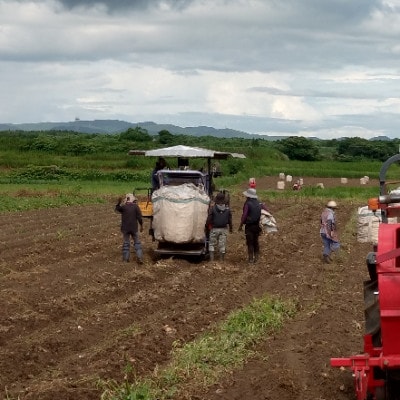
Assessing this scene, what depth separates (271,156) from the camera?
66812 millimetres

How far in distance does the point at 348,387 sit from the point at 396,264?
2135 millimetres

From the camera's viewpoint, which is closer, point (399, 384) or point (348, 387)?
point (399, 384)

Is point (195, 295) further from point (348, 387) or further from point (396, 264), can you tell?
point (396, 264)

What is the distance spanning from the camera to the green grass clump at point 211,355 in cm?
766

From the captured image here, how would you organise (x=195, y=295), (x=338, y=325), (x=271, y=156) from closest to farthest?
1. (x=338, y=325)
2. (x=195, y=295)
3. (x=271, y=156)

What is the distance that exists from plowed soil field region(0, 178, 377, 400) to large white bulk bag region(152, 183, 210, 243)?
0.60 metres

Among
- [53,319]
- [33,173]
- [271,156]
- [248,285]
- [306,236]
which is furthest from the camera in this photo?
[271,156]

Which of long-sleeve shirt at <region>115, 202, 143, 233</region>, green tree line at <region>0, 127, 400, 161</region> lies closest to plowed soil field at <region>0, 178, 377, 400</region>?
long-sleeve shirt at <region>115, 202, 143, 233</region>

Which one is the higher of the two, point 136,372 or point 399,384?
point 399,384

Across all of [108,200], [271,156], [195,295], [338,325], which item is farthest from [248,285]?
[271,156]

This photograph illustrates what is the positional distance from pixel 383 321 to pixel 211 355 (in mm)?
3417

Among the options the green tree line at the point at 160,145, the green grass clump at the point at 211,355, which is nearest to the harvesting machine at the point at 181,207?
the green grass clump at the point at 211,355

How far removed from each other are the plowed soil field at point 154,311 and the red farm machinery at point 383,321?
1.19m

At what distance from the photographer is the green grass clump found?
25.1 ft
